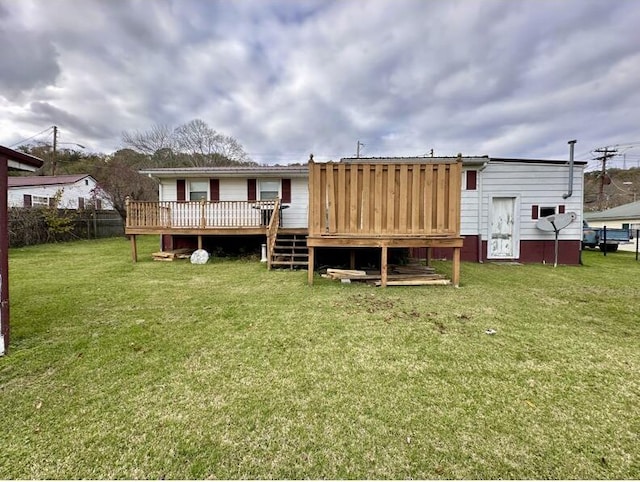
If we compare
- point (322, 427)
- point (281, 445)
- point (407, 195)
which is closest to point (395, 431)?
point (322, 427)

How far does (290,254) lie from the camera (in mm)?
8062

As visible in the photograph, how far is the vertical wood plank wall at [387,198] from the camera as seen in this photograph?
5754 mm

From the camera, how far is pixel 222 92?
15.0m

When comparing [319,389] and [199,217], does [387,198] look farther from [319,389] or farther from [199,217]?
[199,217]

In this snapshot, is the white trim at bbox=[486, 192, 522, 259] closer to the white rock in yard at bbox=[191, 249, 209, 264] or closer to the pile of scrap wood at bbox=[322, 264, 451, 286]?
the pile of scrap wood at bbox=[322, 264, 451, 286]

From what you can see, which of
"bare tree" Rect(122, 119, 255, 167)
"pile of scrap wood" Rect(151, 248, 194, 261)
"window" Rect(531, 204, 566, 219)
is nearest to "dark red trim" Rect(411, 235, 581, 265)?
"window" Rect(531, 204, 566, 219)

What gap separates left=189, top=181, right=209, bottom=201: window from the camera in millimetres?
10609

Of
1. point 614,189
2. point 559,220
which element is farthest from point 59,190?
point 614,189

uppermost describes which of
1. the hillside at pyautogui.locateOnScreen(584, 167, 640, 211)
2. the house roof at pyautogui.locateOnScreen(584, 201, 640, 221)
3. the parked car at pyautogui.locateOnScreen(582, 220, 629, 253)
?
the hillside at pyautogui.locateOnScreen(584, 167, 640, 211)

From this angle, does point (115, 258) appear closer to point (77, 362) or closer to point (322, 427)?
point (77, 362)

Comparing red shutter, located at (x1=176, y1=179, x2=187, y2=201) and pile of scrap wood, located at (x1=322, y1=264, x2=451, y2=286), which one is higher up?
red shutter, located at (x1=176, y1=179, x2=187, y2=201)

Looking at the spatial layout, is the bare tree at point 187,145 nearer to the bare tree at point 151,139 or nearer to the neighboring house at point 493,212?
the bare tree at point 151,139

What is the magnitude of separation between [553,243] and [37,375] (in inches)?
473

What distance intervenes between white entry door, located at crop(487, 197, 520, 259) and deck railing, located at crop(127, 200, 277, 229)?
7106 millimetres
